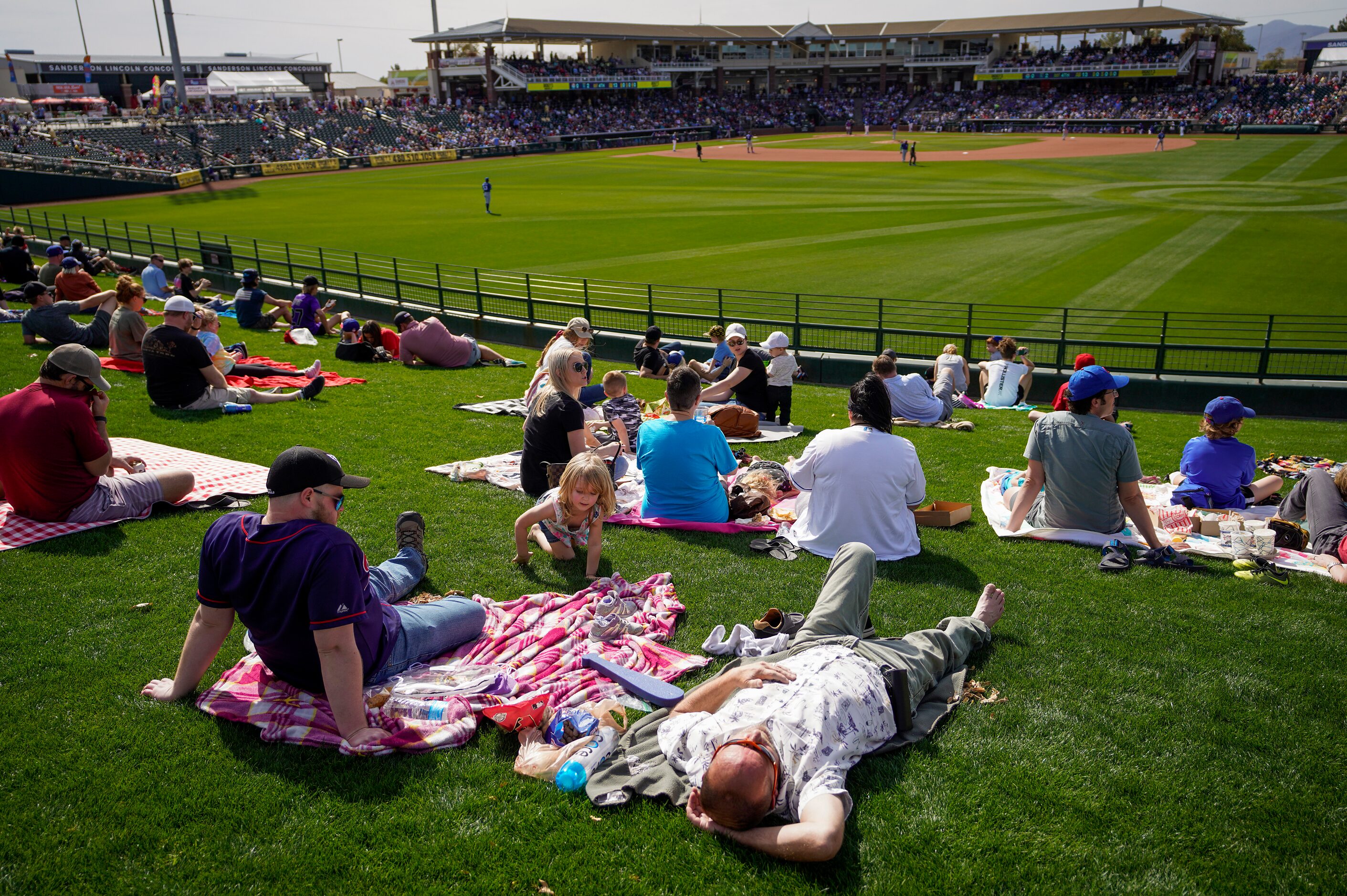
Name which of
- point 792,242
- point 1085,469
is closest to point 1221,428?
point 1085,469

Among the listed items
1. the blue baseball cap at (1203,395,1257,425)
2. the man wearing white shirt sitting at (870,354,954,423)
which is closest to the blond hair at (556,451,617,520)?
the blue baseball cap at (1203,395,1257,425)

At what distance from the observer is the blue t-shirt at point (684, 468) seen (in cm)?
706

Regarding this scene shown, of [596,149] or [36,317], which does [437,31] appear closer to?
[596,149]

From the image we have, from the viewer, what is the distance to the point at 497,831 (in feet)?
12.2

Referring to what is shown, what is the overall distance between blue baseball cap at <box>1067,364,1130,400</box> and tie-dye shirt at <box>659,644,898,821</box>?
333 cm

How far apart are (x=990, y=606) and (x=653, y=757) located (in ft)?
7.88

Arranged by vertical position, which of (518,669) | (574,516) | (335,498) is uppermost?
(335,498)

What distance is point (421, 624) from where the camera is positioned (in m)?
4.87

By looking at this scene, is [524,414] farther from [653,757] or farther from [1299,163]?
[1299,163]

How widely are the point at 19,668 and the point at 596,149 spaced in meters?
79.3

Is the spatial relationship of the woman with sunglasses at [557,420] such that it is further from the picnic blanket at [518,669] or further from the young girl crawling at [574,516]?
the picnic blanket at [518,669]

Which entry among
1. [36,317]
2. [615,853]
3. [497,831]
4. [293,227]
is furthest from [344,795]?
[293,227]

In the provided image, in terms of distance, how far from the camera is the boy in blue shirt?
7469 mm

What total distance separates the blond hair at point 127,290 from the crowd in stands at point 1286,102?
3132 inches
